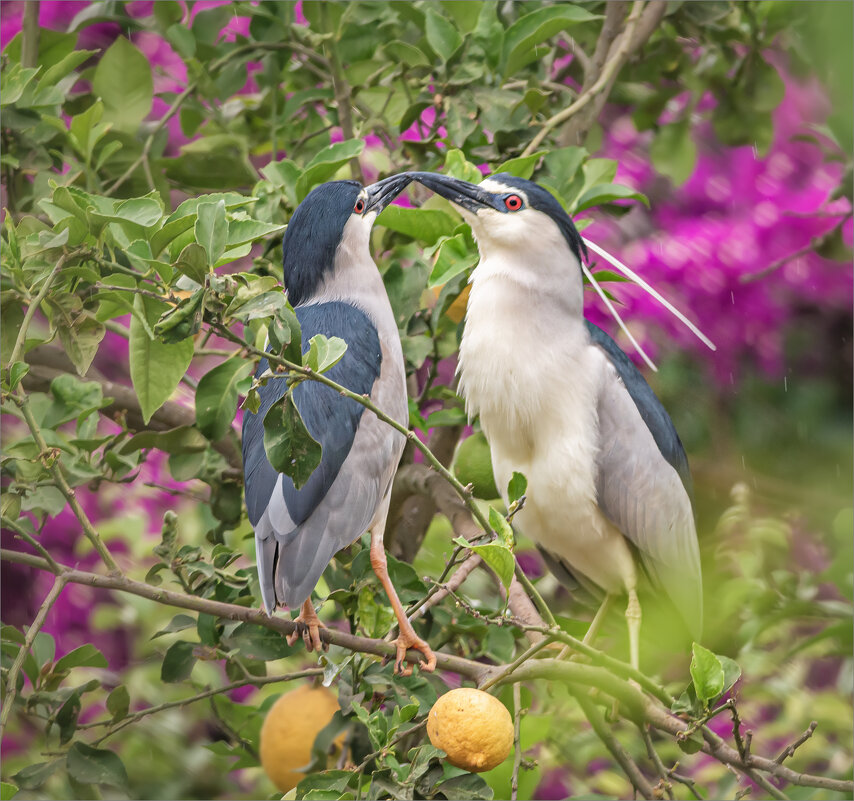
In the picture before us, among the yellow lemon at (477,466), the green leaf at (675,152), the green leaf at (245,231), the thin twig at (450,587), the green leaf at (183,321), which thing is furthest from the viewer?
the green leaf at (675,152)

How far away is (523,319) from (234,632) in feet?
1.53

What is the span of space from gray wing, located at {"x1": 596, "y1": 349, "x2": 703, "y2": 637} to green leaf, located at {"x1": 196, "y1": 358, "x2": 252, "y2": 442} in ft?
1.60

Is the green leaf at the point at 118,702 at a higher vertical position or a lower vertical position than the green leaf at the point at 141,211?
lower

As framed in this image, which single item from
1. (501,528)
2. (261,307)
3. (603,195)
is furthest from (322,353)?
(603,195)

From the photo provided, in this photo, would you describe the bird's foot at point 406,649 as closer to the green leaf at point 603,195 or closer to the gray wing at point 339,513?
the gray wing at point 339,513

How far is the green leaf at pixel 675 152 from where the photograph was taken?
177 centimetres

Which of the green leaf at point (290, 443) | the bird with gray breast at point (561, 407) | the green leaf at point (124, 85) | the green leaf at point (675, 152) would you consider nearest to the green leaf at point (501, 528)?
the green leaf at point (290, 443)

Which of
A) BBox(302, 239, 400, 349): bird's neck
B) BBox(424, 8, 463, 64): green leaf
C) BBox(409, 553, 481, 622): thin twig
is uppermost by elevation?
BBox(424, 8, 463, 64): green leaf

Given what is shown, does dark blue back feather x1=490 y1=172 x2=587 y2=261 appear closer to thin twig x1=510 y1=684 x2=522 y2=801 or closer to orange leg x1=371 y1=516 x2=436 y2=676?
orange leg x1=371 y1=516 x2=436 y2=676

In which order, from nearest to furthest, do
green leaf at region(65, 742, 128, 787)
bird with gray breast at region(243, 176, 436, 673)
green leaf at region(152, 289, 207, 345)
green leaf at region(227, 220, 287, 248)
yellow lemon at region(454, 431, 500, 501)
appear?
green leaf at region(152, 289, 207, 345) < green leaf at region(227, 220, 287, 248) < bird with gray breast at region(243, 176, 436, 673) < green leaf at region(65, 742, 128, 787) < yellow lemon at region(454, 431, 500, 501)

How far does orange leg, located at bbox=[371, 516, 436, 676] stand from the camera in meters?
0.99

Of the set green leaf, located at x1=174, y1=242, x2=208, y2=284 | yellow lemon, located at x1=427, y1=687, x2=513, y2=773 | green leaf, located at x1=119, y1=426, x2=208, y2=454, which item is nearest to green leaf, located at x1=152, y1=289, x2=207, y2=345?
green leaf, located at x1=174, y1=242, x2=208, y2=284

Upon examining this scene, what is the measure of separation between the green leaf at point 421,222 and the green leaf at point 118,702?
61cm

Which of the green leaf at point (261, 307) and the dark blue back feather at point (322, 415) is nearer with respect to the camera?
the green leaf at point (261, 307)
